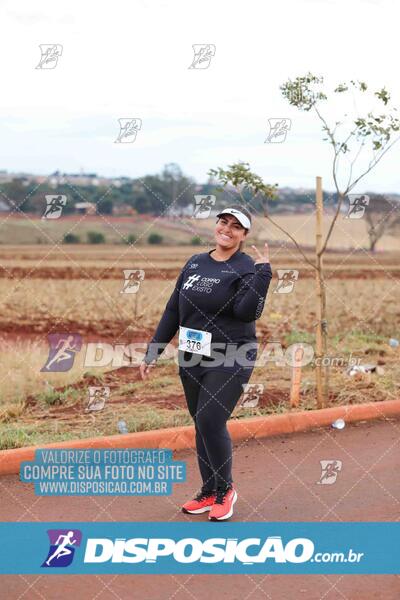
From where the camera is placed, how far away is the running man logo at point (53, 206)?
35.7 feet

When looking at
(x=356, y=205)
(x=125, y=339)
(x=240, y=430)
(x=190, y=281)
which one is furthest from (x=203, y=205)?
(x=125, y=339)

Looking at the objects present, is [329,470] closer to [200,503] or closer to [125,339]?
[200,503]

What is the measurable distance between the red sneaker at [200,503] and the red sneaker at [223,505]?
14 centimetres

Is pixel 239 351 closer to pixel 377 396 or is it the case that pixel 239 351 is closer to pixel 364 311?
pixel 377 396

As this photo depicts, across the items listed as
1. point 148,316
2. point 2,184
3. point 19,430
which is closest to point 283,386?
point 19,430

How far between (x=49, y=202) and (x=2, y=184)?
33.9 m

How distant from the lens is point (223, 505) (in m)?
6.36

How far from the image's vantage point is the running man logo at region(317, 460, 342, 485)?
285 inches

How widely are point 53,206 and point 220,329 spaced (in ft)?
16.8

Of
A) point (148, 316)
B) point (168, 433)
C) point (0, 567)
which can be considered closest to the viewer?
point (0, 567)

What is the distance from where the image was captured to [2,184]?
4397 centimetres

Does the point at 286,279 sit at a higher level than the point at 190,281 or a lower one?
lower

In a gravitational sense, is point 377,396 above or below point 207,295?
below

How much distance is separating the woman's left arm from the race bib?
23 cm
